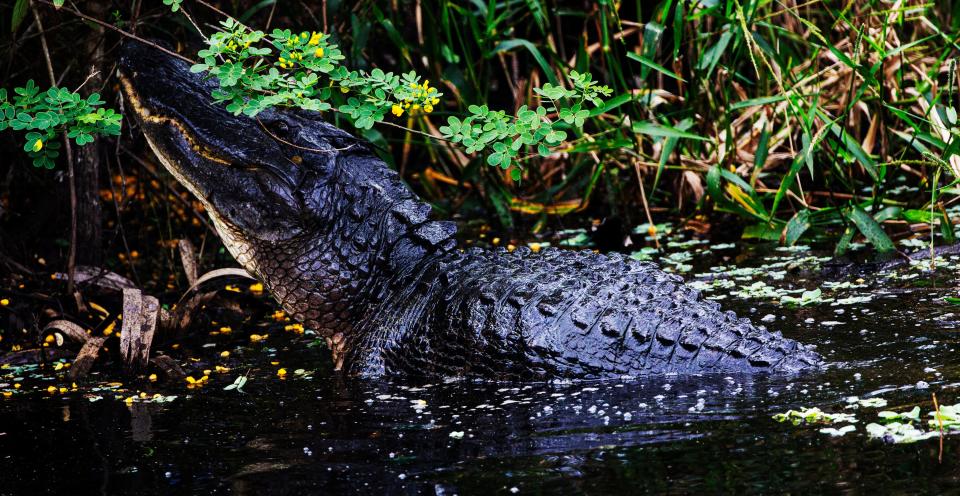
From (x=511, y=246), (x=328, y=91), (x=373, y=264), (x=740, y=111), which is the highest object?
(x=328, y=91)

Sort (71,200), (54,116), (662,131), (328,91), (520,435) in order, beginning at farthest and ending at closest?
(662,131) → (71,200) → (54,116) → (328,91) → (520,435)

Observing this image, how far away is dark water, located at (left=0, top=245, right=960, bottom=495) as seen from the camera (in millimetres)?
2736

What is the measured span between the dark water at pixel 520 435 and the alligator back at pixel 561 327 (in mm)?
108

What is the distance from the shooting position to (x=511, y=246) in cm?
647

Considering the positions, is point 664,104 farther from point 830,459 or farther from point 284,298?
point 830,459

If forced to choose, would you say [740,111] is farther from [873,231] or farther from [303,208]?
[303,208]

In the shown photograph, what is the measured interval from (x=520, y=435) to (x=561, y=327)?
756 millimetres

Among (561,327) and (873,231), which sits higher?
(561,327)

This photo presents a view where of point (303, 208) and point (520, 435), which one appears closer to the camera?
point (520, 435)

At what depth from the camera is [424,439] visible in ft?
10.8

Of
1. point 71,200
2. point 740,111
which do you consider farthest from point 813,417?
point 740,111

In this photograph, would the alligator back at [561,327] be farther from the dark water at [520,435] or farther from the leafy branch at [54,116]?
the leafy branch at [54,116]

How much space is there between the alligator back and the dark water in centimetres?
11

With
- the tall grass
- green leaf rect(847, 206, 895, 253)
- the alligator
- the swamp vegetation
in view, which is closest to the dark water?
the swamp vegetation
